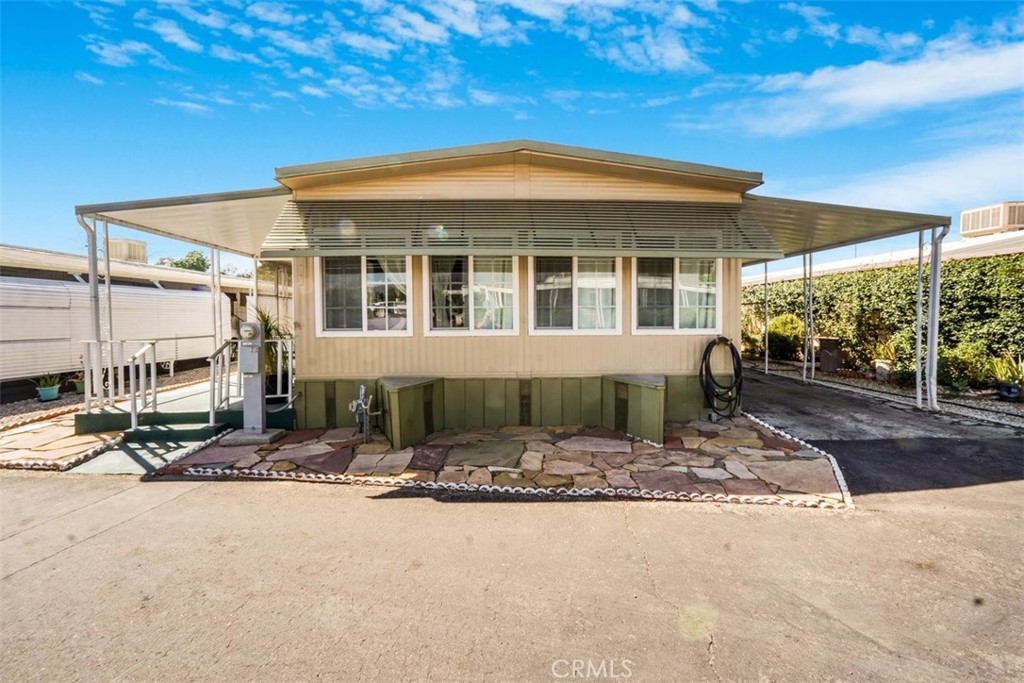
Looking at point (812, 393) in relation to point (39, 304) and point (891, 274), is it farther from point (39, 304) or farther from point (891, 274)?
point (39, 304)

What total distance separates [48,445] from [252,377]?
241cm

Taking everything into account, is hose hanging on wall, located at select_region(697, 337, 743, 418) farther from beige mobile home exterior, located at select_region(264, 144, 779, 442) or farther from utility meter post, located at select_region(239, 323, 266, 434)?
utility meter post, located at select_region(239, 323, 266, 434)

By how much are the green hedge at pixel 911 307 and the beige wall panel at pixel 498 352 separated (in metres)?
5.46

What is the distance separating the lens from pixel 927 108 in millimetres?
10586

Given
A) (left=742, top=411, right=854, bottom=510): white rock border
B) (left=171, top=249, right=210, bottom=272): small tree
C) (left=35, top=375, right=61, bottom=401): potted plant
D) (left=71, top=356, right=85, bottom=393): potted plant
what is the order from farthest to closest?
(left=171, top=249, right=210, bottom=272): small tree, (left=71, top=356, right=85, bottom=393): potted plant, (left=35, top=375, right=61, bottom=401): potted plant, (left=742, top=411, right=854, bottom=510): white rock border

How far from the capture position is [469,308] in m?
6.47

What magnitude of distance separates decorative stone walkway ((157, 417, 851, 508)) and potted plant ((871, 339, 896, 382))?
5904 millimetres

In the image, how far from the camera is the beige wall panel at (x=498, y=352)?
630cm

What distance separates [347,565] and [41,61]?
10.3m

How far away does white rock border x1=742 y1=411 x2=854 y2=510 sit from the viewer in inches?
158

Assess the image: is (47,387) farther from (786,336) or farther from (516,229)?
(786,336)

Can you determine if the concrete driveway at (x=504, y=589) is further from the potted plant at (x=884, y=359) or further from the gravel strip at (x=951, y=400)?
the potted plant at (x=884, y=359)

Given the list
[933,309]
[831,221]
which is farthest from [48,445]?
[933,309]

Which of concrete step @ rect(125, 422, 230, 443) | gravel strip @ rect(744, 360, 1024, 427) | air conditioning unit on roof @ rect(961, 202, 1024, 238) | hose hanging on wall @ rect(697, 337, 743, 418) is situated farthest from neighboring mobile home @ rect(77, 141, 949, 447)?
air conditioning unit on roof @ rect(961, 202, 1024, 238)
